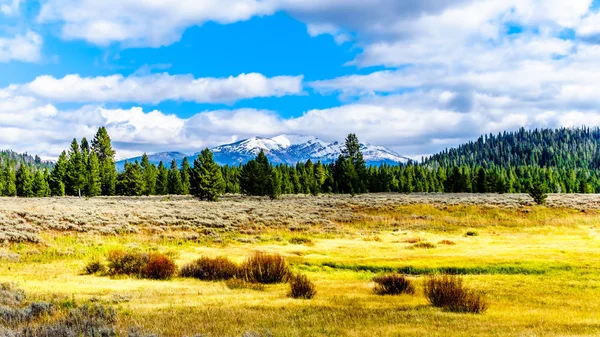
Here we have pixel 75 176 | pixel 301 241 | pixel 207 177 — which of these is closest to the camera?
pixel 301 241

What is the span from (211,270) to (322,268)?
280 inches

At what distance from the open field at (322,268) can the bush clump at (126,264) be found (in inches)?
38.7

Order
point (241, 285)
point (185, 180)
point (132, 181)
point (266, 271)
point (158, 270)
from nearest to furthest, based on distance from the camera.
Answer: point (241, 285)
point (266, 271)
point (158, 270)
point (132, 181)
point (185, 180)

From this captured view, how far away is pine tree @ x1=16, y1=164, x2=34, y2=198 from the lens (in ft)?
344

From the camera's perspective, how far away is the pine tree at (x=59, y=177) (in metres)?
101

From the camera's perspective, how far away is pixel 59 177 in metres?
102

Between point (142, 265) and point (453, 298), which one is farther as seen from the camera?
point (142, 265)

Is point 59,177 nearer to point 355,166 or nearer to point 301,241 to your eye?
point 355,166

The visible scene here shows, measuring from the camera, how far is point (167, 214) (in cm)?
4841

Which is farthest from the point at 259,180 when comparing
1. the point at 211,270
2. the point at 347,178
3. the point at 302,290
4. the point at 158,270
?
the point at 302,290

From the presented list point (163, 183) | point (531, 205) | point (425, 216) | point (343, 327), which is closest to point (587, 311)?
point (343, 327)

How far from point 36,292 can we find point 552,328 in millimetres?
16678

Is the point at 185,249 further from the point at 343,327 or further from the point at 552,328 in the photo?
the point at 552,328

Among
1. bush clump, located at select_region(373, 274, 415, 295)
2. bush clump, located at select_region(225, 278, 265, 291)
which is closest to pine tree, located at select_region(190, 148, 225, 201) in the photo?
bush clump, located at select_region(225, 278, 265, 291)
